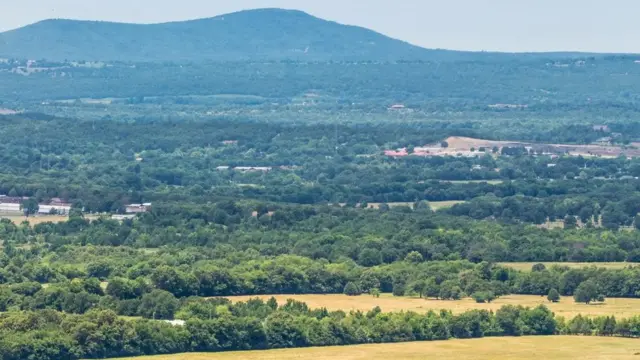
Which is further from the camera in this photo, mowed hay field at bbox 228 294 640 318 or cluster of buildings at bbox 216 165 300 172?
cluster of buildings at bbox 216 165 300 172

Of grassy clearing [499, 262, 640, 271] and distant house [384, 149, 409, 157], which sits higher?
grassy clearing [499, 262, 640, 271]

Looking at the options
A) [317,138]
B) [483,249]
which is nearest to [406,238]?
[483,249]

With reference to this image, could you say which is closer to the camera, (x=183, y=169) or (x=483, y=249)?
(x=483, y=249)

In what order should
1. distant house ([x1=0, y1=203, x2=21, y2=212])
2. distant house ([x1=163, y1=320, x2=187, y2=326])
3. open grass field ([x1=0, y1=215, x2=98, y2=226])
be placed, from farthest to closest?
distant house ([x1=0, y1=203, x2=21, y2=212]), open grass field ([x1=0, y1=215, x2=98, y2=226]), distant house ([x1=163, y1=320, x2=187, y2=326])

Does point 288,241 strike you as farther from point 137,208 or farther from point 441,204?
point 441,204

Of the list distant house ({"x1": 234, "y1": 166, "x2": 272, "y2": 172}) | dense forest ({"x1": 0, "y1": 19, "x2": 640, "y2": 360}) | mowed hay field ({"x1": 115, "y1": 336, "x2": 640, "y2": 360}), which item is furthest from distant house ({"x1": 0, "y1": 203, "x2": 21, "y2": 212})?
mowed hay field ({"x1": 115, "y1": 336, "x2": 640, "y2": 360})

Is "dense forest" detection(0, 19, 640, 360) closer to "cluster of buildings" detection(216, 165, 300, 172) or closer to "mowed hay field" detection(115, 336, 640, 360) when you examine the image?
"cluster of buildings" detection(216, 165, 300, 172)

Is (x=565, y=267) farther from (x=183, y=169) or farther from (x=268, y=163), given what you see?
(x=268, y=163)

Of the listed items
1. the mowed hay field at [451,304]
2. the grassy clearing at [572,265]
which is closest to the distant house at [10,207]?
the grassy clearing at [572,265]
